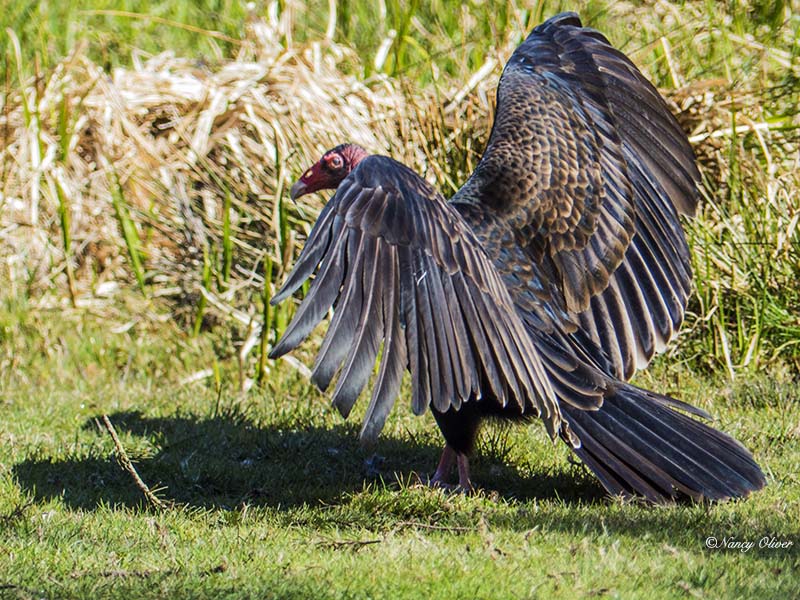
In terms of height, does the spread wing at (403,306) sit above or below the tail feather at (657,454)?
above

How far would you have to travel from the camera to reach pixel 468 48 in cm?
823

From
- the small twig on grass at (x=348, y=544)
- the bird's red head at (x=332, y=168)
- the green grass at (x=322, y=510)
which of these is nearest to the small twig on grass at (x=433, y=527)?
the green grass at (x=322, y=510)

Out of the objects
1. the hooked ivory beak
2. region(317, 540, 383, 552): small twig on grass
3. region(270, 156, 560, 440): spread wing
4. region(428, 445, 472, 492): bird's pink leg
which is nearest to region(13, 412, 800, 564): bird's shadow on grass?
region(428, 445, 472, 492): bird's pink leg

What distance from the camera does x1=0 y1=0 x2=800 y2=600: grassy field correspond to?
338 centimetres

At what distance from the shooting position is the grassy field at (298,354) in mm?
3381

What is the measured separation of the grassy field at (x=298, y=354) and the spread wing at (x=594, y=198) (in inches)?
26.6

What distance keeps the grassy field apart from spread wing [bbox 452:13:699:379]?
2.22 ft

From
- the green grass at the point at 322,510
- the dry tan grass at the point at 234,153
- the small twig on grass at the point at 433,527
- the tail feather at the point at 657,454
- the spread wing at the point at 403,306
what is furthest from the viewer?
the dry tan grass at the point at 234,153

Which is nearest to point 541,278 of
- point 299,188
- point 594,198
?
point 594,198

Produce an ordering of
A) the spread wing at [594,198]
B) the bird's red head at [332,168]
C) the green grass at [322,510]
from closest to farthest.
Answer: the green grass at [322,510]
the spread wing at [594,198]
the bird's red head at [332,168]

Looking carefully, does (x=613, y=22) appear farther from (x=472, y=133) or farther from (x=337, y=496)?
(x=337, y=496)

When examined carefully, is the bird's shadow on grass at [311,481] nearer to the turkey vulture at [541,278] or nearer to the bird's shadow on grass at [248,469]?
the bird's shadow on grass at [248,469]

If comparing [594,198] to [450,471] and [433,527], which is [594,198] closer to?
[450,471]

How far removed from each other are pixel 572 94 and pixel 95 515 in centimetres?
275
